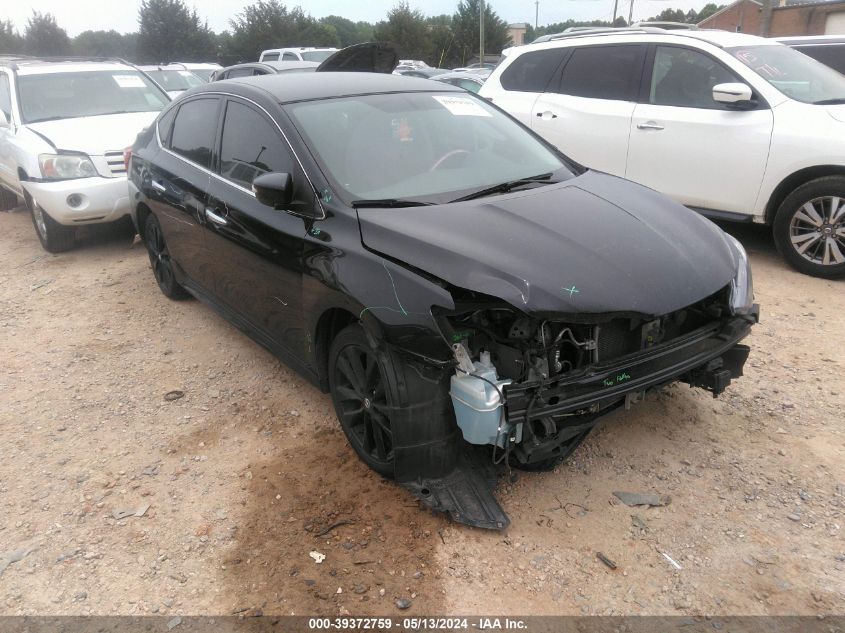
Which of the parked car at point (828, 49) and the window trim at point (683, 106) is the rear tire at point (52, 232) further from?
the parked car at point (828, 49)

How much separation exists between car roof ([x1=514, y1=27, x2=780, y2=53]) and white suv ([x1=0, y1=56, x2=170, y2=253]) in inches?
178

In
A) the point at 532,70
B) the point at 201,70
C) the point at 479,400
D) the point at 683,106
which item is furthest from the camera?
the point at 201,70

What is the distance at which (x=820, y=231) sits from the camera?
16.7ft

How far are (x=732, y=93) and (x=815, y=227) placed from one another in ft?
4.05

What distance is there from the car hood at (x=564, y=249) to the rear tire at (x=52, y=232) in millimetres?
5307

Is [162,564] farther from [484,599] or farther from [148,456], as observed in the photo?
[484,599]

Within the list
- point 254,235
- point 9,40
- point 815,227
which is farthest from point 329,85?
point 9,40

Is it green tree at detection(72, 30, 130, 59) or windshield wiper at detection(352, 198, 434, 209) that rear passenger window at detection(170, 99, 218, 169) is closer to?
windshield wiper at detection(352, 198, 434, 209)

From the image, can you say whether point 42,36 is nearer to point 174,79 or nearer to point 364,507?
point 174,79

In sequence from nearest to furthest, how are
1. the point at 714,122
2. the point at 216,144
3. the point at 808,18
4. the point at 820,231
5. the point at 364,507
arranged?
the point at 364,507 → the point at 216,144 → the point at 820,231 → the point at 714,122 → the point at 808,18

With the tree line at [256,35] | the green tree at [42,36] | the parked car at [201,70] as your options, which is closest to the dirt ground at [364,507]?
the parked car at [201,70]

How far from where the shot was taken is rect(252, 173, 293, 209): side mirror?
3.03 m

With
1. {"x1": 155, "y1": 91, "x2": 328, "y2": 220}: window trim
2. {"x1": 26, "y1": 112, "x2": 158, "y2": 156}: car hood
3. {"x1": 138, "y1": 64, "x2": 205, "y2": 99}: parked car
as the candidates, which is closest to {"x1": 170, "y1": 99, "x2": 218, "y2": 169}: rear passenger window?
{"x1": 155, "y1": 91, "x2": 328, "y2": 220}: window trim

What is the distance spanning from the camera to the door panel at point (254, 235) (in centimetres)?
327
